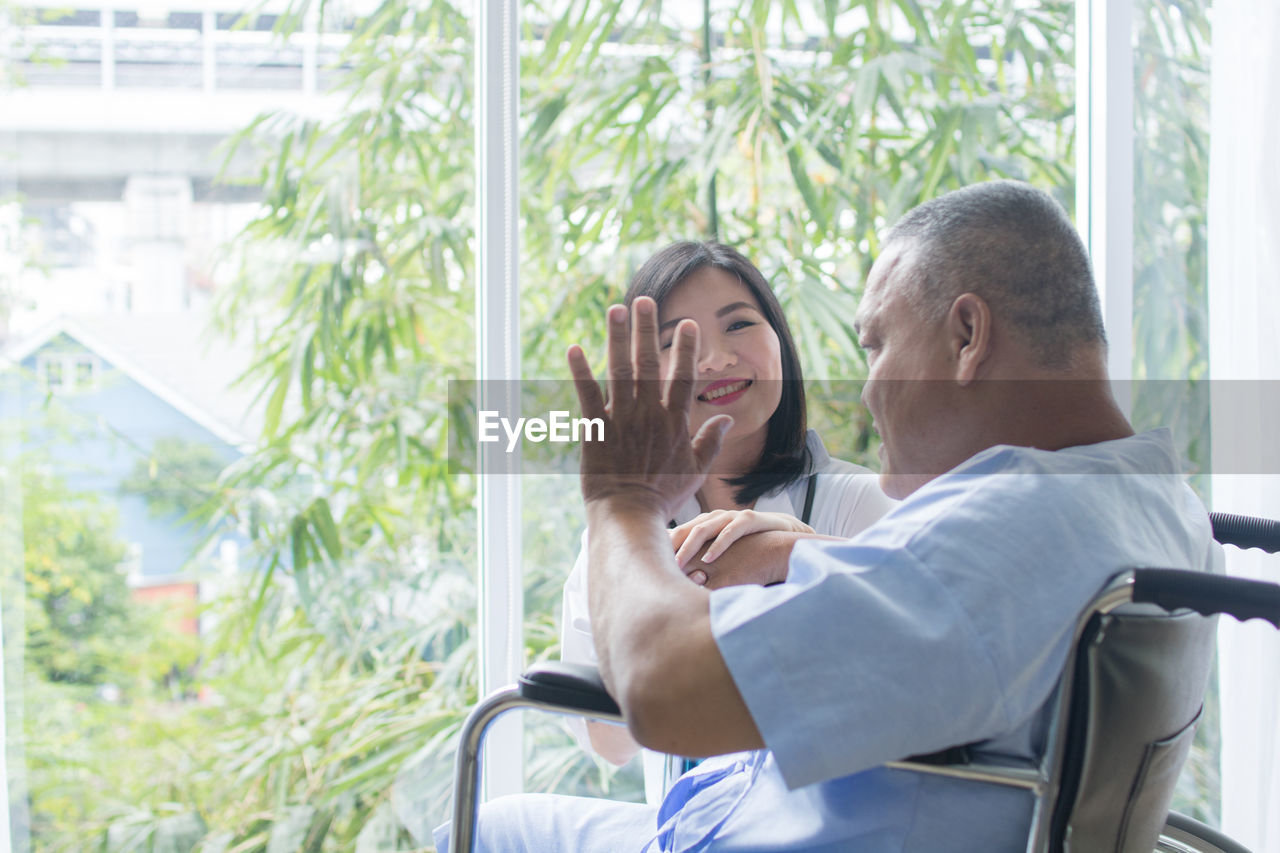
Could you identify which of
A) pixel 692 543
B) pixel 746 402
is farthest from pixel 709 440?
pixel 746 402

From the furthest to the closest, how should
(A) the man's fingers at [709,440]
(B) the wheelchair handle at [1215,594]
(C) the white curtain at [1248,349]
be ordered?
(C) the white curtain at [1248,349], (A) the man's fingers at [709,440], (B) the wheelchair handle at [1215,594]

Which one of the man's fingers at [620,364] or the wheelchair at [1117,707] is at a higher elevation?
the man's fingers at [620,364]

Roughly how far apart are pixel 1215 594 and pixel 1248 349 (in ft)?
3.96

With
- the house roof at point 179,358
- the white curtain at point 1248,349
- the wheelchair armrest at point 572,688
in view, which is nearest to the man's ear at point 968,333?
the wheelchair armrest at point 572,688

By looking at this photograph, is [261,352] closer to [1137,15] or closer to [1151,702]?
[1151,702]

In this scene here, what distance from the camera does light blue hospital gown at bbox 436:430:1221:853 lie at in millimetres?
710

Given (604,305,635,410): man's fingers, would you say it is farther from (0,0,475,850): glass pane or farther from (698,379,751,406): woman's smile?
(0,0,475,850): glass pane

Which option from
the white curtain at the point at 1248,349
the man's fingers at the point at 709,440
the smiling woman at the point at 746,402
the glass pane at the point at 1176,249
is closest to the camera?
the man's fingers at the point at 709,440

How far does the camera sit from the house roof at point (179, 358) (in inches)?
68.8

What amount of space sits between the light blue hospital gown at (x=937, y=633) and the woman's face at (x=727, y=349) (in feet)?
2.21

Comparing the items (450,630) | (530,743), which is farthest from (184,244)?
(530,743)

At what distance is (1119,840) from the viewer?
2.69 feet

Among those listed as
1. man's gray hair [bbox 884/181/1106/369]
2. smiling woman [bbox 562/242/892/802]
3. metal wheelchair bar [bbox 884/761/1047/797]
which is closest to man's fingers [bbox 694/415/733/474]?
man's gray hair [bbox 884/181/1106/369]

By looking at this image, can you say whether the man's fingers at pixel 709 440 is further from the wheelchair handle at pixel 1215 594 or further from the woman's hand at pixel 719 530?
the wheelchair handle at pixel 1215 594
